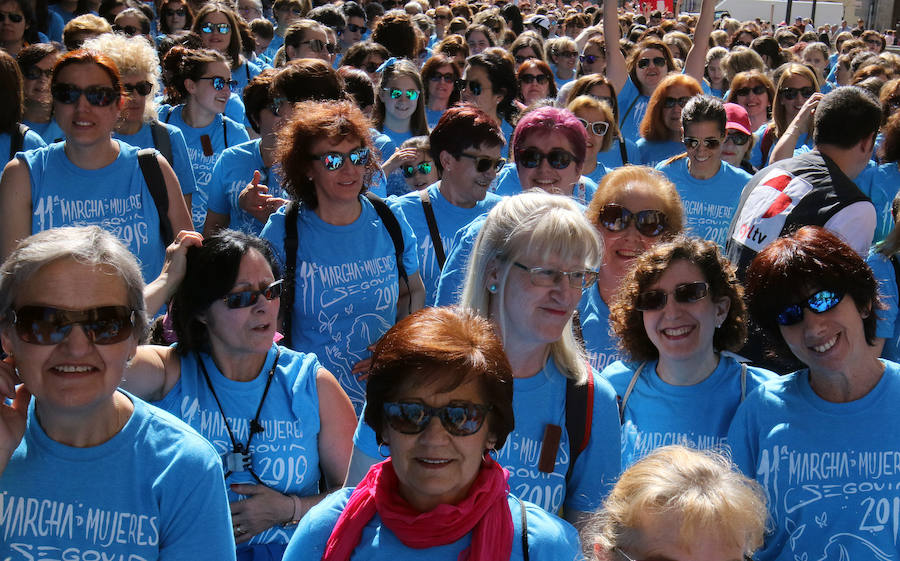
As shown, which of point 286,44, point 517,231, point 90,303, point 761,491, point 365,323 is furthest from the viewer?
point 286,44

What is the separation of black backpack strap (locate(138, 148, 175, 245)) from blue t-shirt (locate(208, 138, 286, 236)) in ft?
1.60

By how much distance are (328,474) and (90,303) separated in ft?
3.92

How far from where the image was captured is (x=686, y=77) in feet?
21.4

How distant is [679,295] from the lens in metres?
3.33

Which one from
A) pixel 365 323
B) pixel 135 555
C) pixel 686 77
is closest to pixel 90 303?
pixel 135 555

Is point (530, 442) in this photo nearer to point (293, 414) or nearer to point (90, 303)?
point (293, 414)

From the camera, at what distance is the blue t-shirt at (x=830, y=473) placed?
2.84 meters

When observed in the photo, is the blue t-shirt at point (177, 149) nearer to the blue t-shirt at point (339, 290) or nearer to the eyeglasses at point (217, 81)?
the eyeglasses at point (217, 81)

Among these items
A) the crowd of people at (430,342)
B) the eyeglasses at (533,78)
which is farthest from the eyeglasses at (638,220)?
the eyeglasses at (533,78)

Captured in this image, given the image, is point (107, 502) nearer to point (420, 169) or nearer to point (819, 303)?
point (819, 303)

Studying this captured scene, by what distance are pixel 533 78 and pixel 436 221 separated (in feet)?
11.6

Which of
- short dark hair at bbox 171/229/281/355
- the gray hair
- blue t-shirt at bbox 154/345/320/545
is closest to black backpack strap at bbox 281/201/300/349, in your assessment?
short dark hair at bbox 171/229/281/355

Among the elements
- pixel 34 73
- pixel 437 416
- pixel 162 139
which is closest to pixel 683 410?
pixel 437 416

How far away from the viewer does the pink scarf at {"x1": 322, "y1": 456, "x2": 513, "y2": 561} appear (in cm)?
211
